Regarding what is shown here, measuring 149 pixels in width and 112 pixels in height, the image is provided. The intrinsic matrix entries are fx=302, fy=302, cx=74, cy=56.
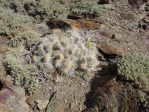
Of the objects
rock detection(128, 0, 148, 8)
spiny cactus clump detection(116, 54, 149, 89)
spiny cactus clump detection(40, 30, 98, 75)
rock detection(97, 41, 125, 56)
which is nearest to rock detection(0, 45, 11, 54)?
spiny cactus clump detection(40, 30, 98, 75)

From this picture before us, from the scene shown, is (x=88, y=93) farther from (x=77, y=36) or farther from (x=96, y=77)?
(x=77, y=36)

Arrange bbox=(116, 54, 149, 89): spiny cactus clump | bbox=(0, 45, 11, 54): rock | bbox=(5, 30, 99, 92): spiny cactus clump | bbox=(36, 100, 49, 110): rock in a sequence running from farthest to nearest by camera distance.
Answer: bbox=(0, 45, 11, 54): rock, bbox=(5, 30, 99, 92): spiny cactus clump, bbox=(36, 100, 49, 110): rock, bbox=(116, 54, 149, 89): spiny cactus clump

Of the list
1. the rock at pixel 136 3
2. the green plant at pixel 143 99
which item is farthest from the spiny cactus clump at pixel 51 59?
the rock at pixel 136 3

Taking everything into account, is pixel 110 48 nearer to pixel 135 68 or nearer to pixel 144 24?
pixel 135 68

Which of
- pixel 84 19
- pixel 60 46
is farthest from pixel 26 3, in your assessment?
pixel 60 46

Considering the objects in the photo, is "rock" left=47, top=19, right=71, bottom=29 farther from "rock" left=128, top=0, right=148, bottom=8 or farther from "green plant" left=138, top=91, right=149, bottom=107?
"green plant" left=138, top=91, right=149, bottom=107

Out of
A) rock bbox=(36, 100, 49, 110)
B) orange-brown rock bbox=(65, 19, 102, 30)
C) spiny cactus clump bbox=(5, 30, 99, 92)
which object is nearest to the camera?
rock bbox=(36, 100, 49, 110)

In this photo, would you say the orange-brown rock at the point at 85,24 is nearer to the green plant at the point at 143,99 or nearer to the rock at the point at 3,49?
the rock at the point at 3,49
